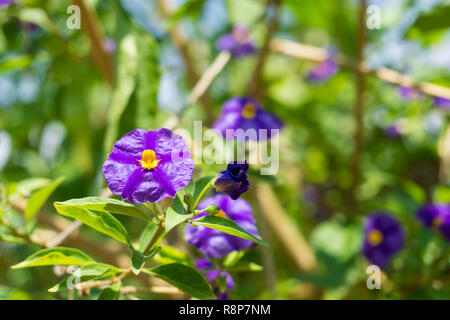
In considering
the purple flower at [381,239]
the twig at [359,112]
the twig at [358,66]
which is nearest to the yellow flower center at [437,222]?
the purple flower at [381,239]

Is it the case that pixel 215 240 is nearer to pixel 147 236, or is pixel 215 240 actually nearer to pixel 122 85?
pixel 147 236

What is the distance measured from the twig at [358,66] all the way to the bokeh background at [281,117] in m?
0.05

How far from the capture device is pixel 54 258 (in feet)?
2.29

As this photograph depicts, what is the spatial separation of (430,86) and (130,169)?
0.96 meters

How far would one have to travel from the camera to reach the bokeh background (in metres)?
1.16

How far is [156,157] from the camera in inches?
28.3

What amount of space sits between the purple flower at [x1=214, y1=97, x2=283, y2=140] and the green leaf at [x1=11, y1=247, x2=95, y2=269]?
46 centimetres

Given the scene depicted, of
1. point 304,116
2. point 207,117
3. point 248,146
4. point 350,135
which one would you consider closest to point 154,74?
point 248,146

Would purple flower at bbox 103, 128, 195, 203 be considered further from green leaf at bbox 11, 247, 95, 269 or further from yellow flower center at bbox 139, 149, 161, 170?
green leaf at bbox 11, 247, 95, 269

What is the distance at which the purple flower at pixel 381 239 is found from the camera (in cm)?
130

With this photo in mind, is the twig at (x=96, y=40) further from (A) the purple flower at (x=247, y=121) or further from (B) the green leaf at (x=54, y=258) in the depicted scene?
(B) the green leaf at (x=54, y=258)

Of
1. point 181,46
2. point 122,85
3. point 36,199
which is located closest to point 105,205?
point 36,199

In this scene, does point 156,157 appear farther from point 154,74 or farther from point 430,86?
point 430,86

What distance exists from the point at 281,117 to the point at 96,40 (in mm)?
784
